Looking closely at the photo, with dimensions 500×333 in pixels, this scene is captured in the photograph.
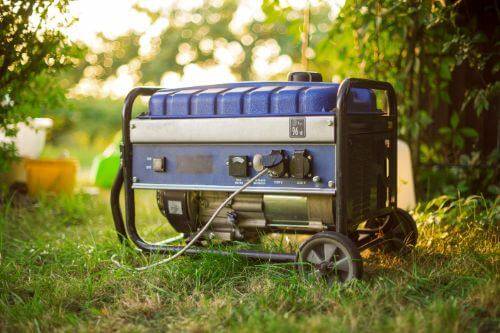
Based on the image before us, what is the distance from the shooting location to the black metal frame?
99.3 inches

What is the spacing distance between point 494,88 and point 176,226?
1.90 m

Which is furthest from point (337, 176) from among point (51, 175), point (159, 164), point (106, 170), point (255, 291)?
point (106, 170)

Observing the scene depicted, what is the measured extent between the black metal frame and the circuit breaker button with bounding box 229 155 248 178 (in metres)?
0.35

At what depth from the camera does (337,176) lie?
256cm

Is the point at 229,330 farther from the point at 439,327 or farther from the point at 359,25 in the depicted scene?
the point at 359,25

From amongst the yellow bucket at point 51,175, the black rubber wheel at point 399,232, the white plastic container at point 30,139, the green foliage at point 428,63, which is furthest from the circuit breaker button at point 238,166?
the white plastic container at point 30,139

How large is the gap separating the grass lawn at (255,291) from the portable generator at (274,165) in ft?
0.42

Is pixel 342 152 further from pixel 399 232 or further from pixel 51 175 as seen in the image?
pixel 51 175

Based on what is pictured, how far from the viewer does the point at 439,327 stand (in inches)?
78.3

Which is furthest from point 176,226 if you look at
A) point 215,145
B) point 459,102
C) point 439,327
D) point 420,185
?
point 459,102

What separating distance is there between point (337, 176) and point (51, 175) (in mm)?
3474

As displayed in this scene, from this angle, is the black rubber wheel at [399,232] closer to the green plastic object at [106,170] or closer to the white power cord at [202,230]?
the white power cord at [202,230]

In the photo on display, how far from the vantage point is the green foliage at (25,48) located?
130 inches

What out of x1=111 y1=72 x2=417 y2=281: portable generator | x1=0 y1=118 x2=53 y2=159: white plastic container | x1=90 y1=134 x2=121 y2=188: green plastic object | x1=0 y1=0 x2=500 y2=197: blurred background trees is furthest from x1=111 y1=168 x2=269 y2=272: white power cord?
x1=90 y1=134 x2=121 y2=188: green plastic object
